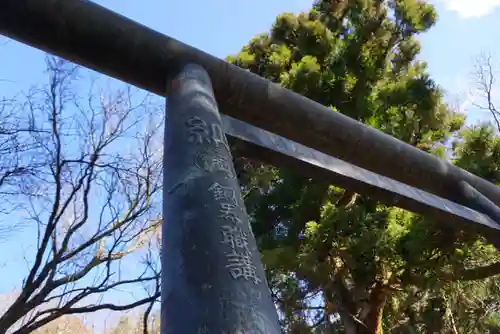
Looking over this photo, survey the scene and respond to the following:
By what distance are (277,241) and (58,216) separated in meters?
2.53

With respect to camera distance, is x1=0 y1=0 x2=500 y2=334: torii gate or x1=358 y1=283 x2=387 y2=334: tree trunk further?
x1=358 y1=283 x2=387 y2=334: tree trunk

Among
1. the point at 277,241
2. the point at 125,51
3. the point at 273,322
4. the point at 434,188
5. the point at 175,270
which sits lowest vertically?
the point at 273,322

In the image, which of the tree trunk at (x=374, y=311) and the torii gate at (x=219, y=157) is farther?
the tree trunk at (x=374, y=311)

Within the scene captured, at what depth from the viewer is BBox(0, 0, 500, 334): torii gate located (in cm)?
104

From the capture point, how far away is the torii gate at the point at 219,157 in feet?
3.40

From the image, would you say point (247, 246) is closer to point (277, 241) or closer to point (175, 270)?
point (175, 270)

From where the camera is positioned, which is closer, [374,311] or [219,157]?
[219,157]

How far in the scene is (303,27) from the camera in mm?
6922

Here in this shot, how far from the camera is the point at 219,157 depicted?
57.2 inches

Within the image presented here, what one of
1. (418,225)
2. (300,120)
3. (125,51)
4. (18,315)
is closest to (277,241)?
(418,225)

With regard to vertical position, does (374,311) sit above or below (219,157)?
above

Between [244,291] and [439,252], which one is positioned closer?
[244,291]

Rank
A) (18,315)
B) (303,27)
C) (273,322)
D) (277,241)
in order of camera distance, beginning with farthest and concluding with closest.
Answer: (303,27)
(277,241)
(18,315)
(273,322)

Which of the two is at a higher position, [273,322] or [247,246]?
[247,246]
